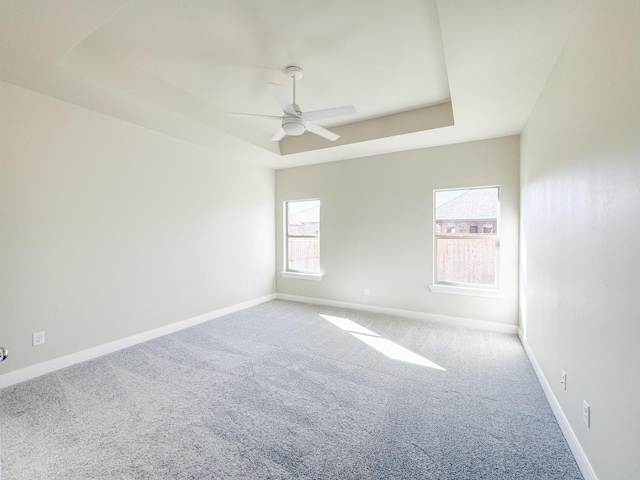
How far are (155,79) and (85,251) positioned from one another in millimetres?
1898

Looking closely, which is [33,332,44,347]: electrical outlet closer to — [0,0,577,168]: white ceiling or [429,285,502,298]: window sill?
[0,0,577,168]: white ceiling

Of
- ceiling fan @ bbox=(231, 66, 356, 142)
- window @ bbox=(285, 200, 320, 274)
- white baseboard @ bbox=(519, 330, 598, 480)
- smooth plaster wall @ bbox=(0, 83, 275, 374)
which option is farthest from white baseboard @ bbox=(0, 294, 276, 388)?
white baseboard @ bbox=(519, 330, 598, 480)

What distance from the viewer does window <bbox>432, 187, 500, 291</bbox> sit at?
3.95 metres

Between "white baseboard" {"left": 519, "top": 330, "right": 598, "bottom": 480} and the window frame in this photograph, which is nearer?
"white baseboard" {"left": 519, "top": 330, "right": 598, "bottom": 480}

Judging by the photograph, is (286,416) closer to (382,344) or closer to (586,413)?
(382,344)

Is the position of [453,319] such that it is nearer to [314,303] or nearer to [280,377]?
[314,303]

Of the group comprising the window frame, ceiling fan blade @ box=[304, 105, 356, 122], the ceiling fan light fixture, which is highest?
ceiling fan blade @ box=[304, 105, 356, 122]

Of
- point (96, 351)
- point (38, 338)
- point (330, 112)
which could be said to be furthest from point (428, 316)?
point (38, 338)

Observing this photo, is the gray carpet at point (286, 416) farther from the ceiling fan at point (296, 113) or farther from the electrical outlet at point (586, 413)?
the ceiling fan at point (296, 113)

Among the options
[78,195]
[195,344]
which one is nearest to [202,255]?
[195,344]

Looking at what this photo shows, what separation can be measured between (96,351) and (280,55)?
3480 millimetres

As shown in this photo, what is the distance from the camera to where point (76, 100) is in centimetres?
281

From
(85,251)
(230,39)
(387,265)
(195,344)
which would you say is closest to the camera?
(230,39)

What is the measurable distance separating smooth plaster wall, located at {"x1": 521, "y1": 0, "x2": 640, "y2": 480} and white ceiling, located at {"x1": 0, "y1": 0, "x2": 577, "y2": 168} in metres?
0.44
